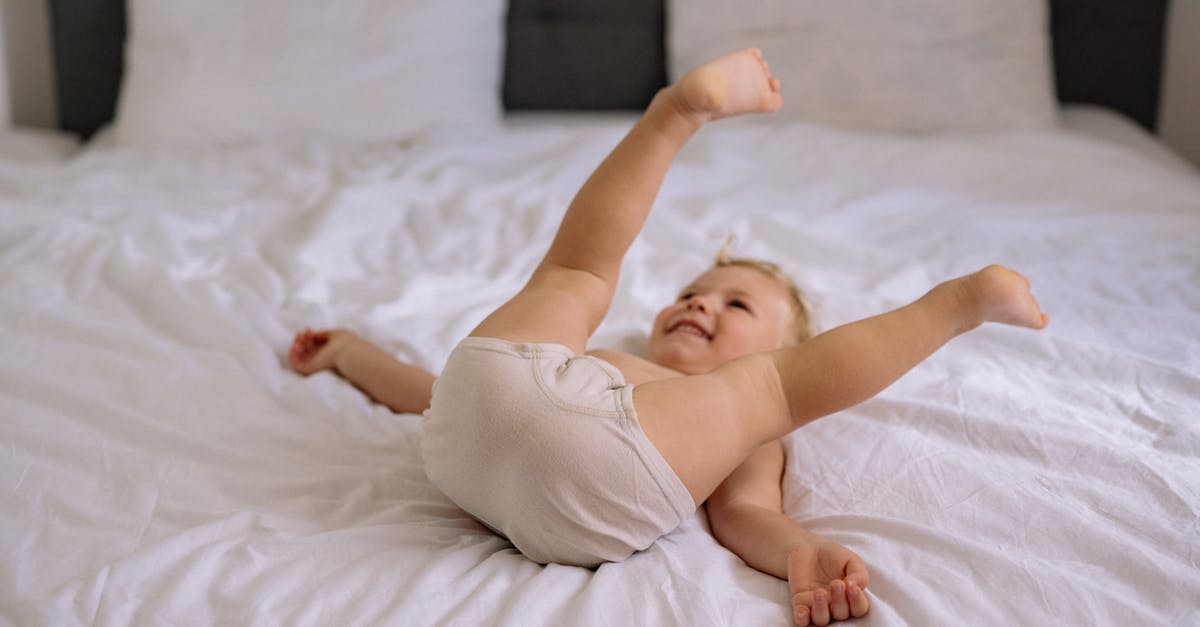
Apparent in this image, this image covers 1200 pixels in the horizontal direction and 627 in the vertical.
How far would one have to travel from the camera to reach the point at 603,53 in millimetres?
2359

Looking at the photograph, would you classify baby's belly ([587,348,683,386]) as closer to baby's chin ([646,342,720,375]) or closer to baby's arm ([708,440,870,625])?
baby's chin ([646,342,720,375])

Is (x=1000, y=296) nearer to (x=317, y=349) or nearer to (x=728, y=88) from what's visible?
(x=728, y=88)

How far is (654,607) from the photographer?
2.42 ft

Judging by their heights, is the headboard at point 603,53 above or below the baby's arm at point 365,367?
above

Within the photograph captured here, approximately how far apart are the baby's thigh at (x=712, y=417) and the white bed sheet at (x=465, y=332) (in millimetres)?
72

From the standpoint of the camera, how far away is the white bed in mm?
760

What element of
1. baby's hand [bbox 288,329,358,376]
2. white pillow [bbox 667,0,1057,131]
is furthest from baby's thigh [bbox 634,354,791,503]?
A: white pillow [bbox 667,0,1057,131]

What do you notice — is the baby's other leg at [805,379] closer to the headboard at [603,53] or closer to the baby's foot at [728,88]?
the baby's foot at [728,88]

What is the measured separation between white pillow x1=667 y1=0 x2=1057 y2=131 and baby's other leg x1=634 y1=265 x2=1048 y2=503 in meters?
1.32

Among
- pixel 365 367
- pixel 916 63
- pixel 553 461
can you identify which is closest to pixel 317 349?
pixel 365 367

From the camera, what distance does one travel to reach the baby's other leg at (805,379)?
838 millimetres

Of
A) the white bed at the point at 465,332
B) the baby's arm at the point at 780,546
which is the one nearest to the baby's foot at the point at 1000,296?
the white bed at the point at 465,332

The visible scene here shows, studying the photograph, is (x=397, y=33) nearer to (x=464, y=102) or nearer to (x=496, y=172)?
(x=464, y=102)

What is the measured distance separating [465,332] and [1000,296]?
25.7 inches
